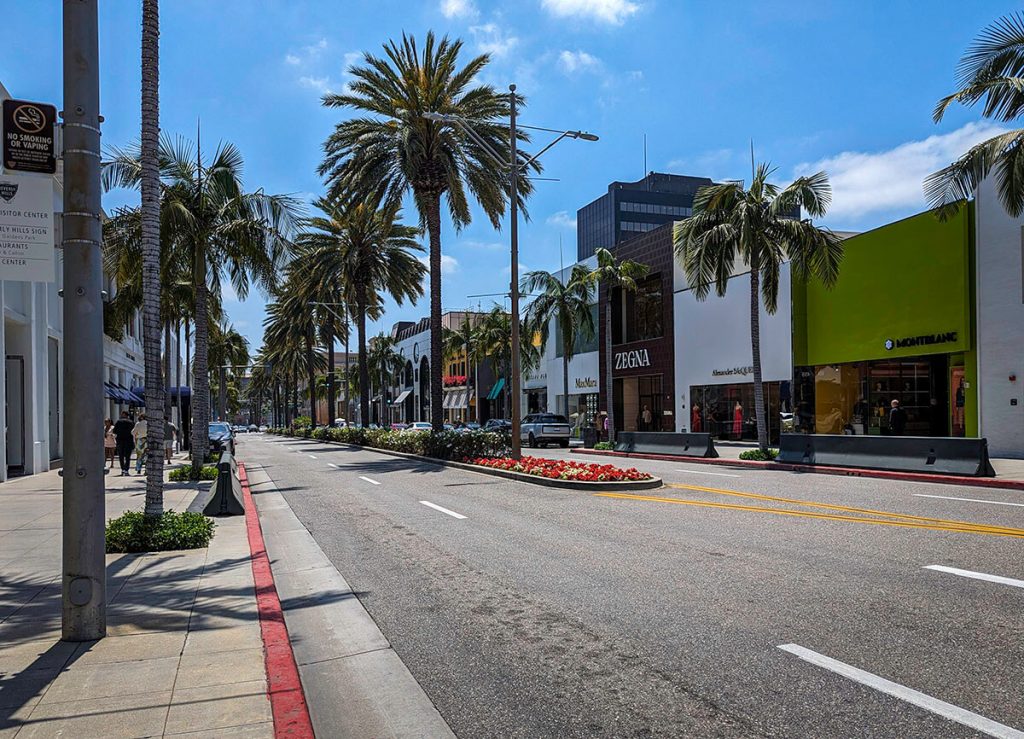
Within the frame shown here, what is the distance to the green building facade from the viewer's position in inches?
999

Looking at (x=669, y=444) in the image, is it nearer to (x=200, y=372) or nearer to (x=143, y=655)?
(x=200, y=372)

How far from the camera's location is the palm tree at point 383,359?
100188mm

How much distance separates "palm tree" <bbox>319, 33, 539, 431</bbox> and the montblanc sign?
18.5 metres

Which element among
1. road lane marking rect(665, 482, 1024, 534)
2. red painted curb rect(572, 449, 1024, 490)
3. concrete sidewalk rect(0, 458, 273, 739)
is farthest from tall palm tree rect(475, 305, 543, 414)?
concrete sidewalk rect(0, 458, 273, 739)

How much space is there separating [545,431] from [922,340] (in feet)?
66.3

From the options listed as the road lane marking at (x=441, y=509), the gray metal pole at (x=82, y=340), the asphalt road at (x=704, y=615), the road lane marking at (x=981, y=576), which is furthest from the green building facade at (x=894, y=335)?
the gray metal pole at (x=82, y=340)

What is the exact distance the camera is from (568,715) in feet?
14.9

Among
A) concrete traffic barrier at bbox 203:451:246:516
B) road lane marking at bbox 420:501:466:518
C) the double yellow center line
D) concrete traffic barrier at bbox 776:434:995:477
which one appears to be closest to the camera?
the double yellow center line

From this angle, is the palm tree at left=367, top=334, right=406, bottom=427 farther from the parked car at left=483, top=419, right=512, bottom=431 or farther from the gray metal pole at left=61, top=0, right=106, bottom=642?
the gray metal pole at left=61, top=0, right=106, bottom=642

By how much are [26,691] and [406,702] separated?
2292 millimetres

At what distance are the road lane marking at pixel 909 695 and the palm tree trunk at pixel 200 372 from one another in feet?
61.8

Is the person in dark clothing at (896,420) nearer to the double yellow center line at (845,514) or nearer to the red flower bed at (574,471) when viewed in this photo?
the red flower bed at (574,471)

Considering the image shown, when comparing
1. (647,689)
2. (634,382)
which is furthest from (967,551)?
(634,382)

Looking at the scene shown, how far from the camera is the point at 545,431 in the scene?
4228 centimetres
